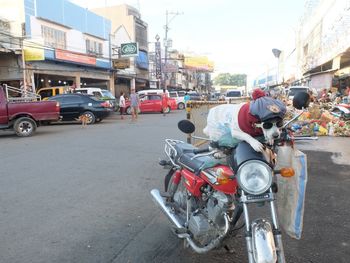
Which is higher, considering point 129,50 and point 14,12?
point 14,12

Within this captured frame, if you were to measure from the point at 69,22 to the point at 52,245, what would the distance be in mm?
25725

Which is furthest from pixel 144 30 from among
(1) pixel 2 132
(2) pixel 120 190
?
(2) pixel 120 190

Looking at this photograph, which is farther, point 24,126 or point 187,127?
point 24,126

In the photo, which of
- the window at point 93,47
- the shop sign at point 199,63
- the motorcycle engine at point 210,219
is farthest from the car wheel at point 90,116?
the shop sign at point 199,63

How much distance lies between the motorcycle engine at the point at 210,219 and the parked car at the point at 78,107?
54.0 ft

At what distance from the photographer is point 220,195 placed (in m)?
3.04

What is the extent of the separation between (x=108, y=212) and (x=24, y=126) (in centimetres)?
954

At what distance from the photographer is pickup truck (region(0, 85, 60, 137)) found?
42.2ft

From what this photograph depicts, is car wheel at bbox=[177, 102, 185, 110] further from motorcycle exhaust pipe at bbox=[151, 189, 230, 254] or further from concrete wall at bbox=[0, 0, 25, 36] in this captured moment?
motorcycle exhaust pipe at bbox=[151, 189, 230, 254]

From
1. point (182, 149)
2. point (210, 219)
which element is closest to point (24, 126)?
point (182, 149)

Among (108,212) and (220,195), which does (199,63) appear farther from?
(220,195)

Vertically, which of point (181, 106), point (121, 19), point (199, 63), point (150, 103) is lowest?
point (181, 106)

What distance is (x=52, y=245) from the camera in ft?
12.8

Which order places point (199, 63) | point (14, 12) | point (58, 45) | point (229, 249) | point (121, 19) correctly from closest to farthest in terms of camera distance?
1. point (229, 249)
2. point (14, 12)
3. point (58, 45)
4. point (121, 19)
5. point (199, 63)
